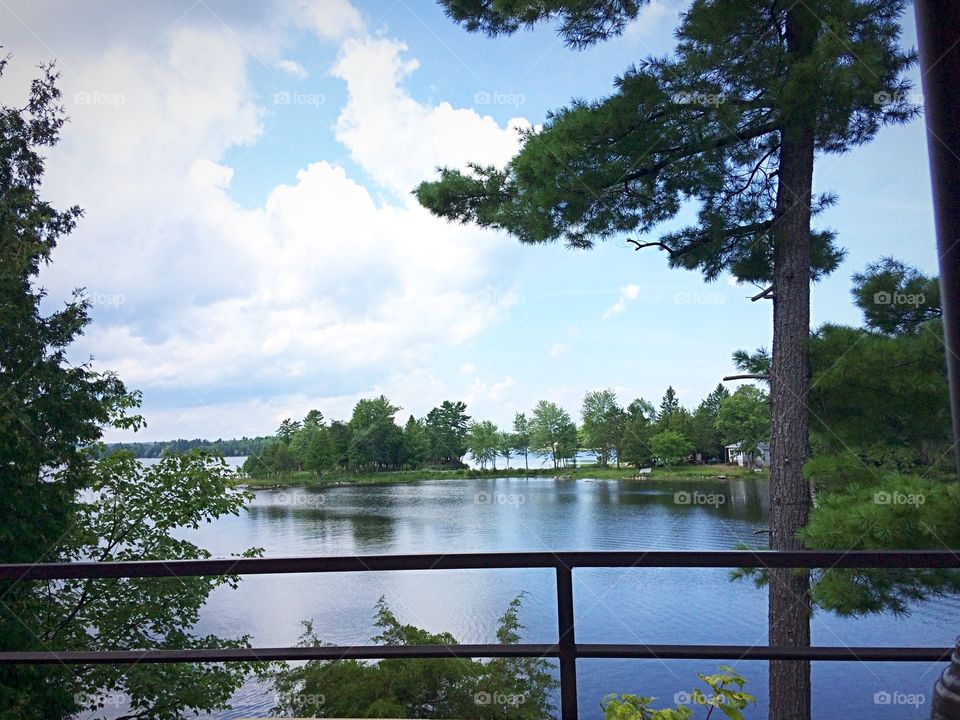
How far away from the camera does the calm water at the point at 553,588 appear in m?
11.5

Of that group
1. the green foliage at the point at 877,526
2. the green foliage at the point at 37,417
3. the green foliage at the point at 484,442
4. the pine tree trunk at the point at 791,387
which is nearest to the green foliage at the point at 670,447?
the green foliage at the point at 484,442

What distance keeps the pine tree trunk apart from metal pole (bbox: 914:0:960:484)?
13.2ft

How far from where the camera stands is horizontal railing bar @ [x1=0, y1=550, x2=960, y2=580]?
1.55 m

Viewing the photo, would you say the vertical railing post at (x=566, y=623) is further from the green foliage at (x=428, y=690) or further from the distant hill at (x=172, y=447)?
the distant hill at (x=172, y=447)

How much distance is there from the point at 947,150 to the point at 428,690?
6.28m

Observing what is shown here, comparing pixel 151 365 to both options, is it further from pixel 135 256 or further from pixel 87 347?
pixel 87 347

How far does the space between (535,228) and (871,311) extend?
2392mm

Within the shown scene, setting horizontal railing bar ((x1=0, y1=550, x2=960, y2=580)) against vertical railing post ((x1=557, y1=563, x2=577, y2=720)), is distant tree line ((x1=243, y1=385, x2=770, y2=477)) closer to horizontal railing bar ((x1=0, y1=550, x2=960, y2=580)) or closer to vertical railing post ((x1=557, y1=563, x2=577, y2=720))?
horizontal railing bar ((x1=0, y1=550, x2=960, y2=580))

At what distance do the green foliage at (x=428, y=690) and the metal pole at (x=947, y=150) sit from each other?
5612 millimetres

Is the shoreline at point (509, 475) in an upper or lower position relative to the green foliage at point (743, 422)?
lower

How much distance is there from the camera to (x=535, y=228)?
5.29 meters

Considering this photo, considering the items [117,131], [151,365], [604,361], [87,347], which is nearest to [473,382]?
[604,361]

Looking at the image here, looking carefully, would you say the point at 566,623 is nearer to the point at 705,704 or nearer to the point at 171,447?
the point at 705,704

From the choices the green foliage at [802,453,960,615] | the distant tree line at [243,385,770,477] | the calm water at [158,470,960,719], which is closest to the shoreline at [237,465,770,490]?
the distant tree line at [243,385,770,477]
